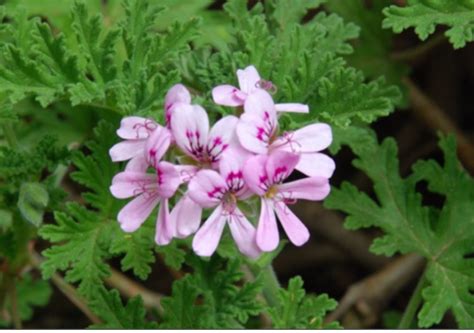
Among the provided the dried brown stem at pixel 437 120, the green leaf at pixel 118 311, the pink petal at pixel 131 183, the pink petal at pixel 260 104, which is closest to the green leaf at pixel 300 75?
the pink petal at pixel 260 104

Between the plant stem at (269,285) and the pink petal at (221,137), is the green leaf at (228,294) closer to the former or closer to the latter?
the plant stem at (269,285)

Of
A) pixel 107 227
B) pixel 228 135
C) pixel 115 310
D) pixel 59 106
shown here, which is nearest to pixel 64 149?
pixel 107 227

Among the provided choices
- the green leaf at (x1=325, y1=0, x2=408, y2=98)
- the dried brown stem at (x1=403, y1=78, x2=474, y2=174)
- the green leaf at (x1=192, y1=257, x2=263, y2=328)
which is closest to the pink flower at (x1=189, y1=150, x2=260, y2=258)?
the green leaf at (x1=192, y1=257, x2=263, y2=328)

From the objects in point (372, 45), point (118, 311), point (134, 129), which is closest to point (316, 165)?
point (134, 129)

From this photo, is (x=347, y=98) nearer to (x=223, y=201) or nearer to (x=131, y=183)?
(x=223, y=201)

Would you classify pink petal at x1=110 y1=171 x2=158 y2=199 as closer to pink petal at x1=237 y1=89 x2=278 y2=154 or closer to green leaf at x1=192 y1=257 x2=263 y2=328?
pink petal at x1=237 y1=89 x2=278 y2=154

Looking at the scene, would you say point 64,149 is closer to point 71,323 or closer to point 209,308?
point 209,308
